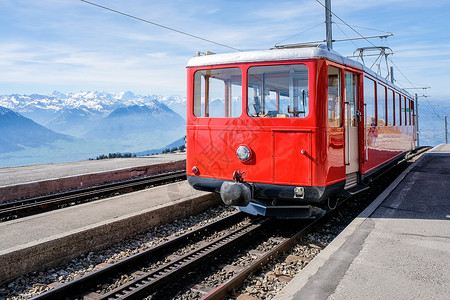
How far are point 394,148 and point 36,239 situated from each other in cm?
982

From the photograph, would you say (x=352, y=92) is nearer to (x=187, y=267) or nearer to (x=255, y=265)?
(x=255, y=265)

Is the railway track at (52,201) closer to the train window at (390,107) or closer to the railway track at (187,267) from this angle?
the railway track at (187,267)

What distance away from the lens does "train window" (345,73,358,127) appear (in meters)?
6.65

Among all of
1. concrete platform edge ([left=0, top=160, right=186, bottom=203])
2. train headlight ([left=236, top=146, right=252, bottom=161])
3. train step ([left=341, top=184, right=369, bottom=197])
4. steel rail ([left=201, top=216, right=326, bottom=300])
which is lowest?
steel rail ([left=201, top=216, right=326, bottom=300])

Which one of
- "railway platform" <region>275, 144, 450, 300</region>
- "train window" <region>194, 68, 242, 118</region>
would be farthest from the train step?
"train window" <region>194, 68, 242, 118</region>

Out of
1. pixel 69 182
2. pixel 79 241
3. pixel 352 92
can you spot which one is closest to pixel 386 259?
pixel 352 92

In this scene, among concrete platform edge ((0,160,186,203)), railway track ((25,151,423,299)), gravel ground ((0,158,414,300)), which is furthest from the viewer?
concrete platform edge ((0,160,186,203))

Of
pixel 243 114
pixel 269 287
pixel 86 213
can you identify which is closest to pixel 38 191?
pixel 86 213

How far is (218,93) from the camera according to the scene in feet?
21.8

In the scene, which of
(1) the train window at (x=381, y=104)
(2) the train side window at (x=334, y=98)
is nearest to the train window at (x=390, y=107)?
(1) the train window at (x=381, y=104)

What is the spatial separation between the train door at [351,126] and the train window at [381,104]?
1963mm

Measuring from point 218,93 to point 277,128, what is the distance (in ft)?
4.46

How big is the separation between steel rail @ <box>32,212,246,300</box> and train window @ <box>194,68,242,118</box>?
6.49ft

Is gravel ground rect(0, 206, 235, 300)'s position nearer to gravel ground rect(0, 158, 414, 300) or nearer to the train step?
gravel ground rect(0, 158, 414, 300)
